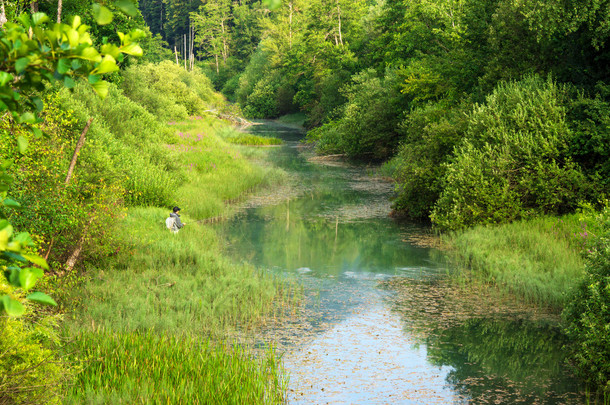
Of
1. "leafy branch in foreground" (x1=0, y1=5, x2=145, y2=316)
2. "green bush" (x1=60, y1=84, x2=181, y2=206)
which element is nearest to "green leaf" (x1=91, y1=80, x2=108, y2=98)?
"leafy branch in foreground" (x1=0, y1=5, x2=145, y2=316)

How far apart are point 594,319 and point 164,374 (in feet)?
21.4

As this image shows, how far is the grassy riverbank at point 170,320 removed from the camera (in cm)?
755

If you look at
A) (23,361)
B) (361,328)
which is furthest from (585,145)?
(23,361)

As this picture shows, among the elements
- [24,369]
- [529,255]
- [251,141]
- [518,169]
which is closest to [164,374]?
[24,369]

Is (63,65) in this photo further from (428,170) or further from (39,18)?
(428,170)

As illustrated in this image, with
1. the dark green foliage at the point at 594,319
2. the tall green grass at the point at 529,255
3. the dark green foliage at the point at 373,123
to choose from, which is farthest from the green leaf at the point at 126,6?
the dark green foliage at the point at 373,123

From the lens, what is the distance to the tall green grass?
1322 cm

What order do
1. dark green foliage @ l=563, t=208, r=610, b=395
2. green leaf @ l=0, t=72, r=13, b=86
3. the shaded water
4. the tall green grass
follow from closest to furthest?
green leaf @ l=0, t=72, r=13, b=86
dark green foliage @ l=563, t=208, r=610, b=395
the shaded water
the tall green grass

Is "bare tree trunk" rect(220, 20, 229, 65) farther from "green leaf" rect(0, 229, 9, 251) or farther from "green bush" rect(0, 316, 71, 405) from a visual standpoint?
"green leaf" rect(0, 229, 9, 251)

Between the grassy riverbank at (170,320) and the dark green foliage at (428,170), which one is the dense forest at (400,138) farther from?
the grassy riverbank at (170,320)

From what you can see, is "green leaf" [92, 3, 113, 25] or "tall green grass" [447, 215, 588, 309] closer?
"green leaf" [92, 3, 113, 25]

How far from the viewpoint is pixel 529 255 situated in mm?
15273

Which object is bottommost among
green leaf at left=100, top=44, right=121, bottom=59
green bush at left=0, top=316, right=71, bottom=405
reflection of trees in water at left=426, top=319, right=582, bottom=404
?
reflection of trees in water at left=426, top=319, right=582, bottom=404

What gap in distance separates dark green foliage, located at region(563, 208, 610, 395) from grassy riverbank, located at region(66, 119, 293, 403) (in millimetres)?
4794
